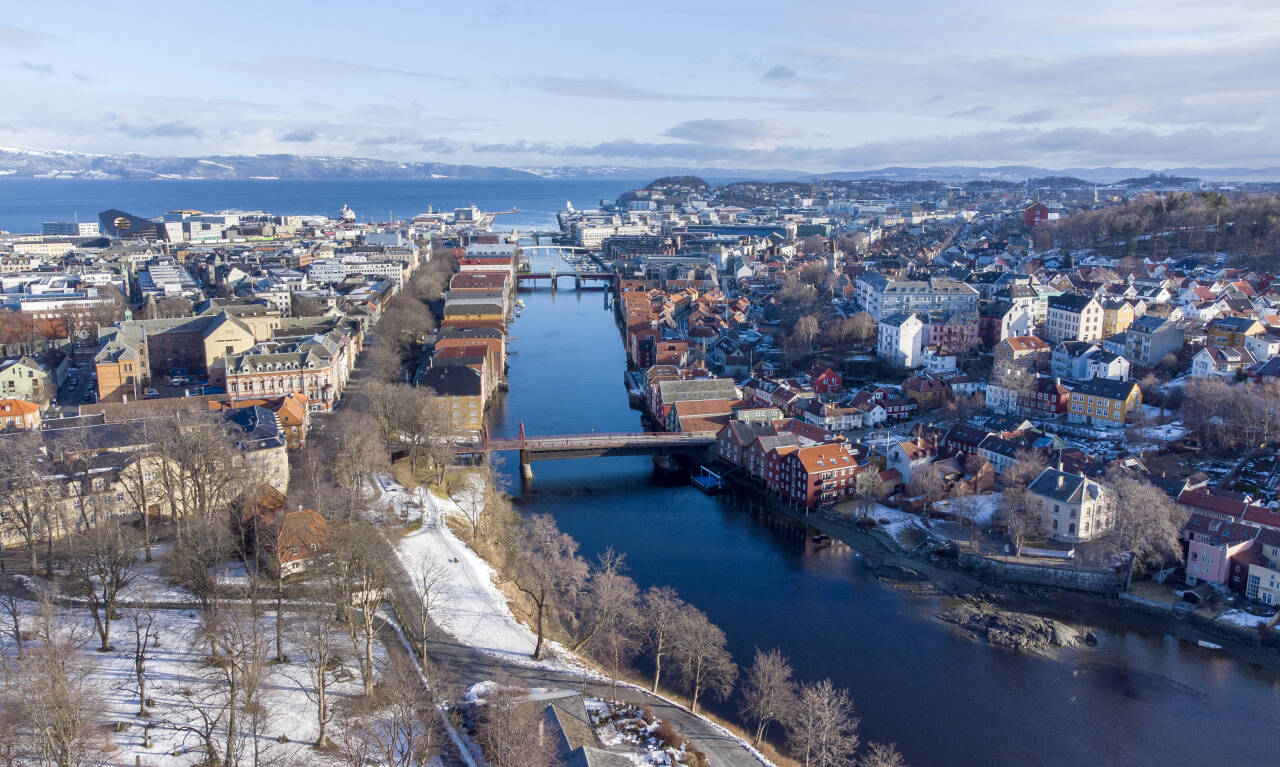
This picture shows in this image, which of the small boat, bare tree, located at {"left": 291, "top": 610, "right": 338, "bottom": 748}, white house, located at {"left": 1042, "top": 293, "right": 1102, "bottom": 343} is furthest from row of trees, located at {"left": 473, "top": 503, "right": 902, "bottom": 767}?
white house, located at {"left": 1042, "top": 293, "right": 1102, "bottom": 343}

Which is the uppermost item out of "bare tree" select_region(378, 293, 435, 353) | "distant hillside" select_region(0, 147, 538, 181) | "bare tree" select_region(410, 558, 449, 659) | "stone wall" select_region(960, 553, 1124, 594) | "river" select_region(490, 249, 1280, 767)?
"distant hillside" select_region(0, 147, 538, 181)

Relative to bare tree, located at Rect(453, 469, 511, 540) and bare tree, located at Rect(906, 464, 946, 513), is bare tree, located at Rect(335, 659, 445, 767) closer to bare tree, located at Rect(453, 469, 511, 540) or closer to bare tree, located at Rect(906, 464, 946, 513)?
bare tree, located at Rect(453, 469, 511, 540)

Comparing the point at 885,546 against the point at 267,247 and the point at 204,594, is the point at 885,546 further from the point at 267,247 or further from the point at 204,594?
the point at 267,247

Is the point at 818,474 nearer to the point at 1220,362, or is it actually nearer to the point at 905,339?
the point at 905,339

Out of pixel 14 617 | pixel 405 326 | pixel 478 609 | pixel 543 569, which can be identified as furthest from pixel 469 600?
pixel 405 326

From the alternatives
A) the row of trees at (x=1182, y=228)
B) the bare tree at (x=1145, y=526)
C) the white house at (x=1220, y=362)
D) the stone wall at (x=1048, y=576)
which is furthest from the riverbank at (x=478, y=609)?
the row of trees at (x=1182, y=228)

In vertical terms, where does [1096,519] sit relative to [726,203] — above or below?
below

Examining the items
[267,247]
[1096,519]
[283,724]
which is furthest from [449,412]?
[267,247]
